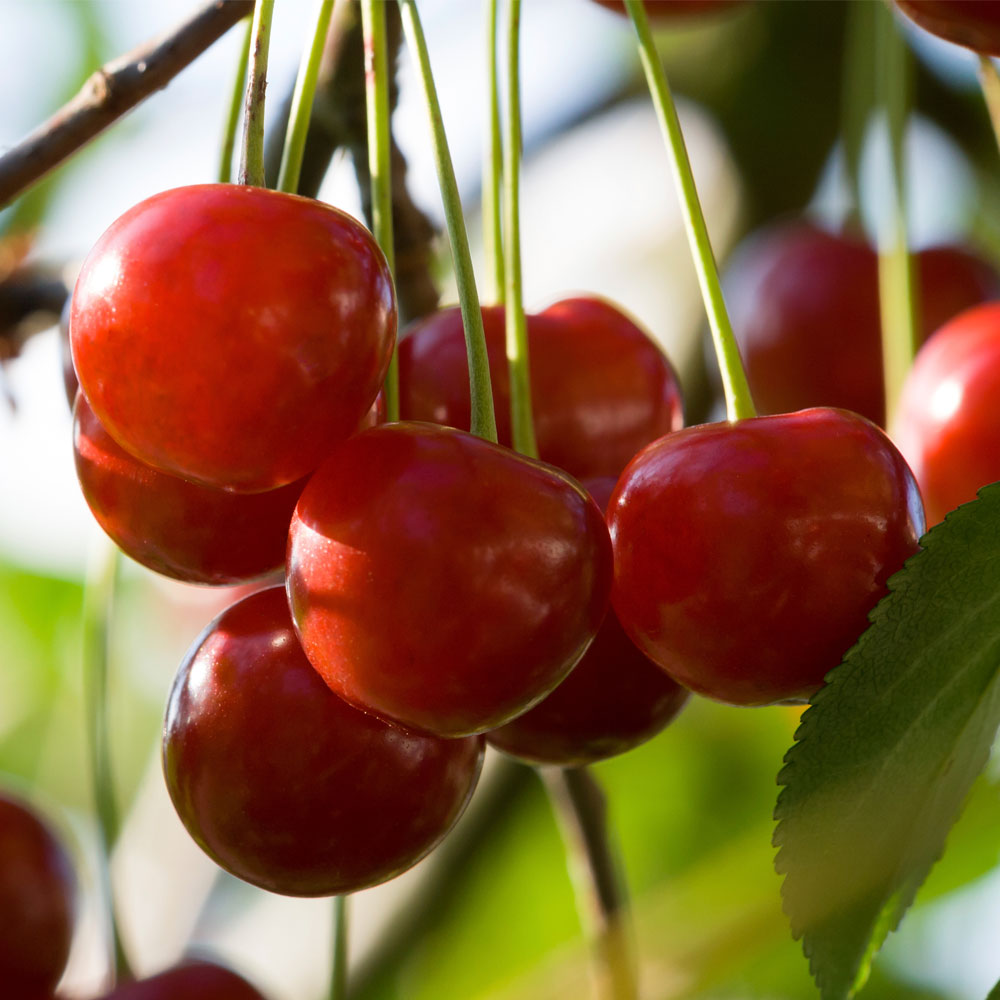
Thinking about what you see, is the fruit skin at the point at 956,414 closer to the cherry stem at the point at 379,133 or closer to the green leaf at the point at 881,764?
the green leaf at the point at 881,764

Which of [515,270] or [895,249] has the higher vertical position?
[895,249]

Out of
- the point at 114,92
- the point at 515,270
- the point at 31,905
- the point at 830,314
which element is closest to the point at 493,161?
the point at 515,270

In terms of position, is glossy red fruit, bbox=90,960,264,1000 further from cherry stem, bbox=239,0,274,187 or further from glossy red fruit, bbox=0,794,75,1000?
cherry stem, bbox=239,0,274,187

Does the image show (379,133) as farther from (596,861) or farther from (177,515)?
(596,861)

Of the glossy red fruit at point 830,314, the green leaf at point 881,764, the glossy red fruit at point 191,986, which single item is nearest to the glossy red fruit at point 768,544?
the green leaf at point 881,764

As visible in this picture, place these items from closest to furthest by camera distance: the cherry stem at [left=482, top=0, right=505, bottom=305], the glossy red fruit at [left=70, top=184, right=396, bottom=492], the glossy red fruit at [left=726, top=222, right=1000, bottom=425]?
1. the glossy red fruit at [left=70, top=184, right=396, bottom=492]
2. the cherry stem at [left=482, top=0, right=505, bottom=305]
3. the glossy red fruit at [left=726, top=222, right=1000, bottom=425]

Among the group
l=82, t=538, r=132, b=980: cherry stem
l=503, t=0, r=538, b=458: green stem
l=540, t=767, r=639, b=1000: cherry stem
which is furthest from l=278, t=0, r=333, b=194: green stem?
l=540, t=767, r=639, b=1000: cherry stem
